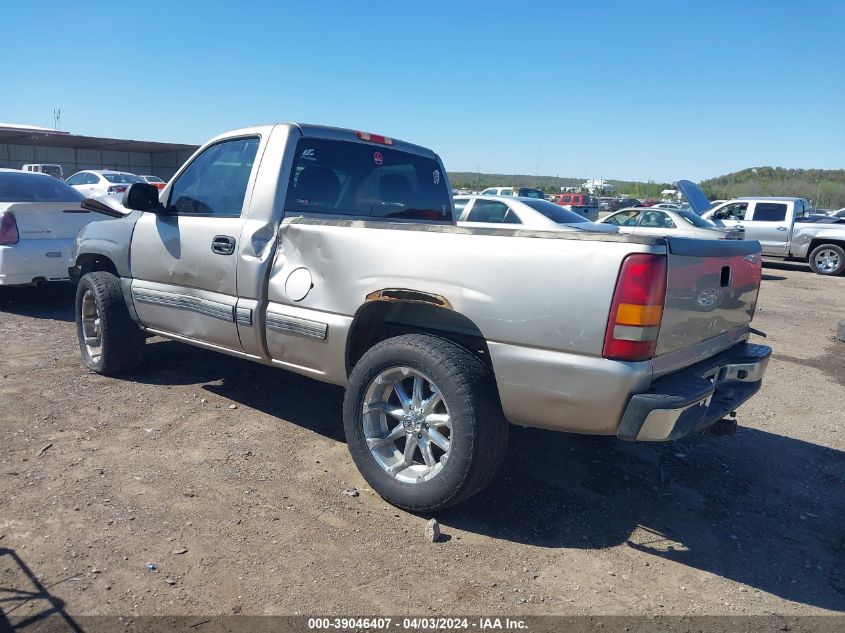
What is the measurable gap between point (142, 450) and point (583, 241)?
2.93 m

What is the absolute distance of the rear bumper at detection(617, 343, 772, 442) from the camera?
2.94 metres

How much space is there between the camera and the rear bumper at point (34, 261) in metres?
7.58

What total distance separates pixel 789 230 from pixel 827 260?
1.12 metres

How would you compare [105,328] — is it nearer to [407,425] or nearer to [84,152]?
[407,425]

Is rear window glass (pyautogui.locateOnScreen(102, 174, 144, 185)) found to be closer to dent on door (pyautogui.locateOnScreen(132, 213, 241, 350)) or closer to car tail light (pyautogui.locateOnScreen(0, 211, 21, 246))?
car tail light (pyautogui.locateOnScreen(0, 211, 21, 246))

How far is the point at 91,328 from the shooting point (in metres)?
5.72

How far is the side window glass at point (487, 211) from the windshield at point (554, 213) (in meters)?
0.43

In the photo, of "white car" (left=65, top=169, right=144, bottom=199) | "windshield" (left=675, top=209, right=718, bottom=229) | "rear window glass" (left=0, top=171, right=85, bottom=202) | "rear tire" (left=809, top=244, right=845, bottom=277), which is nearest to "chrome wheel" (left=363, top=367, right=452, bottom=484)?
"rear window glass" (left=0, top=171, right=85, bottom=202)

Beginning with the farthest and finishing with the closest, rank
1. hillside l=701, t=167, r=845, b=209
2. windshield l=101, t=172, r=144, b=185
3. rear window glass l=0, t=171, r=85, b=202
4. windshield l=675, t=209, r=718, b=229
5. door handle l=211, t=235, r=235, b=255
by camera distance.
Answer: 1. hillside l=701, t=167, r=845, b=209
2. windshield l=101, t=172, r=144, b=185
3. windshield l=675, t=209, r=718, b=229
4. rear window glass l=0, t=171, r=85, b=202
5. door handle l=211, t=235, r=235, b=255

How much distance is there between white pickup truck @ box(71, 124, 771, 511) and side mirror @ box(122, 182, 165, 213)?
12mm

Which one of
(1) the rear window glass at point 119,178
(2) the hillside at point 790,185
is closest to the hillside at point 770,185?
(2) the hillside at point 790,185

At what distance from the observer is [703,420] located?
324 cm

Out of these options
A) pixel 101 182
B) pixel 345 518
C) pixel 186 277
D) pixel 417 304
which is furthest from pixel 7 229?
pixel 101 182

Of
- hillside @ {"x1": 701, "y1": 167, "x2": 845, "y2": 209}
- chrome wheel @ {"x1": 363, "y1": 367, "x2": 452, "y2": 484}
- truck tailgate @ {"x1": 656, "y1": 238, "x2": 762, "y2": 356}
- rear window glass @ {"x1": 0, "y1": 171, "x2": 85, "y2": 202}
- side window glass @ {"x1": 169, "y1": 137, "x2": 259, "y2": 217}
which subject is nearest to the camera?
truck tailgate @ {"x1": 656, "y1": 238, "x2": 762, "y2": 356}
